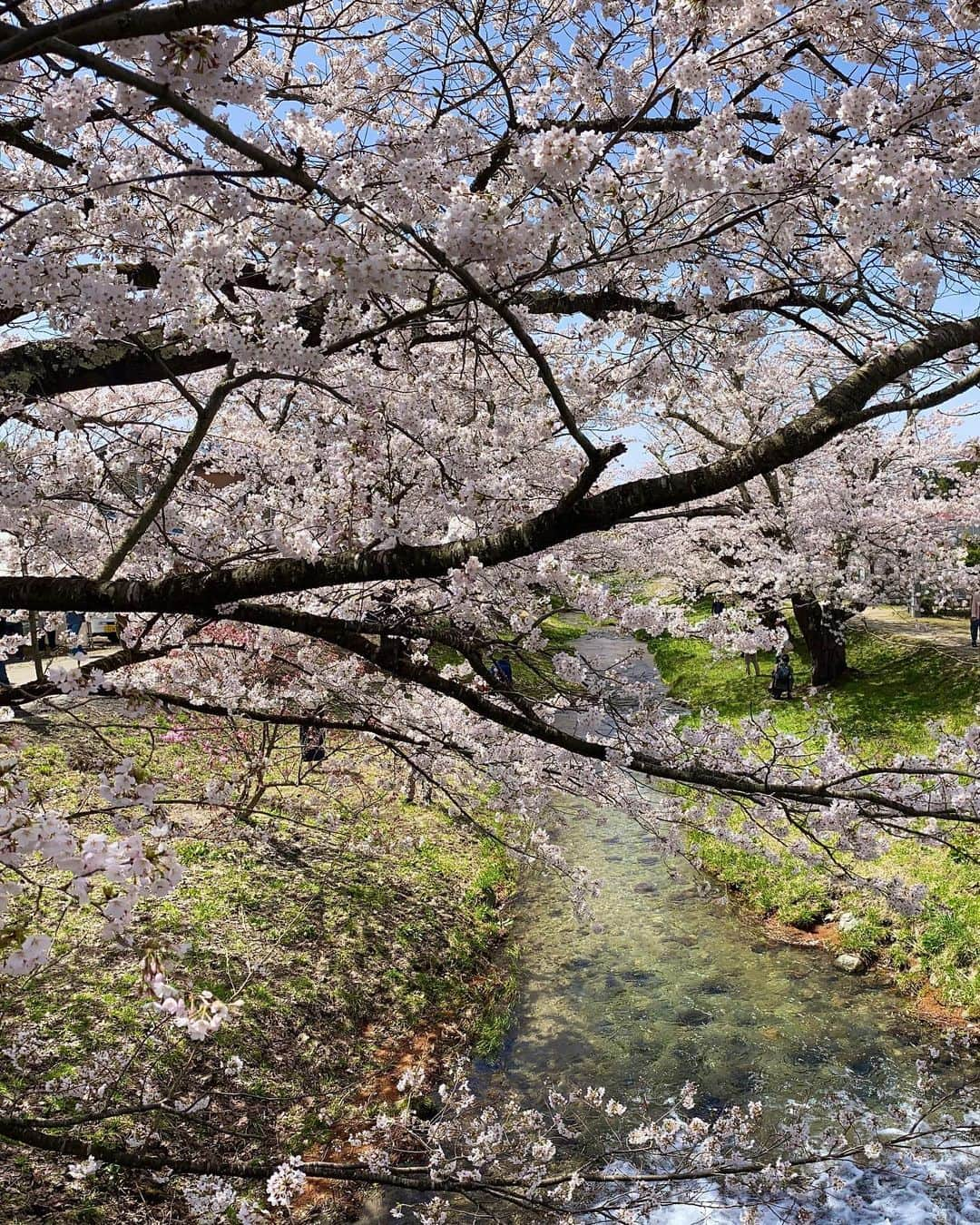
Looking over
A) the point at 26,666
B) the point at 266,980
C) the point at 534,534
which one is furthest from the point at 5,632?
the point at 534,534

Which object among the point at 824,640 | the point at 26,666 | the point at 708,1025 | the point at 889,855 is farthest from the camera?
the point at 26,666

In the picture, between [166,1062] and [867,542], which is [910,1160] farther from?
[867,542]

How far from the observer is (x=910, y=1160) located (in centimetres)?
500

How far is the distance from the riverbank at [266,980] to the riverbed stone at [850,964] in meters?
2.89

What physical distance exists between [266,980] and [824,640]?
11439mm

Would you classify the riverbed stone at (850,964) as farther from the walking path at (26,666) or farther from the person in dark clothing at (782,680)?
the walking path at (26,666)

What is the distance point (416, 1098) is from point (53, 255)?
522 centimetres

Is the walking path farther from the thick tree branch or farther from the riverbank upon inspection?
the thick tree branch

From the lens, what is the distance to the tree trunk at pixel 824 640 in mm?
14477

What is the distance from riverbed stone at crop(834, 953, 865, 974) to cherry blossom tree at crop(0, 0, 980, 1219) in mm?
2764

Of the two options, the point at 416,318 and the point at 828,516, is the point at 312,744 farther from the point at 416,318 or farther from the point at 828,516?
the point at 828,516

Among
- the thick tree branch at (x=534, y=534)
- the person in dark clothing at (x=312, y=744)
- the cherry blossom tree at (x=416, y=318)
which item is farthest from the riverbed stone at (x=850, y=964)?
the thick tree branch at (x=534, y=534)

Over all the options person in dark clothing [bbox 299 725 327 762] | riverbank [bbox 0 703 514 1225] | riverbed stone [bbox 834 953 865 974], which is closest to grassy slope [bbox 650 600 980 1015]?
riverbed stone [bbox 834 953 865 974]

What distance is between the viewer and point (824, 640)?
48.3 ft
